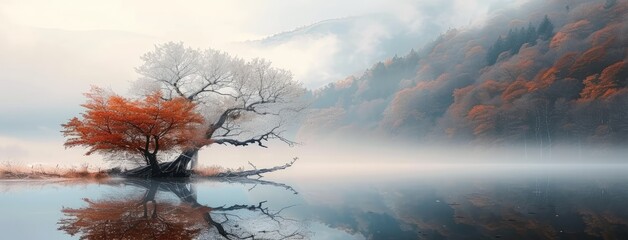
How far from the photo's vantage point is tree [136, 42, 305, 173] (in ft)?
117

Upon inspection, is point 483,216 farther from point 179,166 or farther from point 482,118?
point 482,118

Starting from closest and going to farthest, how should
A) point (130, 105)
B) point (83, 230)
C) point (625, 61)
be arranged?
1. point (83, 230)
2. point (130, 105)
3. point (625, 61)

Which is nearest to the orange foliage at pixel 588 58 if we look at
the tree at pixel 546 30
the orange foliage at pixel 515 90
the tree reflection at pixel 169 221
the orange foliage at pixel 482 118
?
the orange foliage at pixel 515 90

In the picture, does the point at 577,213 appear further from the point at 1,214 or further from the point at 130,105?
the point at 130,105

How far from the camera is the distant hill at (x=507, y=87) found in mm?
75812

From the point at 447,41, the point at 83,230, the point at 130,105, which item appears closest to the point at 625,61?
the point at 447,41

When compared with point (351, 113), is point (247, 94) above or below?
below

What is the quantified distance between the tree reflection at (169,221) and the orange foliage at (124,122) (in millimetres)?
12435

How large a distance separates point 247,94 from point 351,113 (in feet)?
304

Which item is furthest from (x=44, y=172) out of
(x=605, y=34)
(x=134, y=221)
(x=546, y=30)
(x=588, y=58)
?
(x=546, y=30)

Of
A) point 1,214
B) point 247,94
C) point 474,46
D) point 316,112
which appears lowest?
point 1,214

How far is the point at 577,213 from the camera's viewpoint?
563 inches

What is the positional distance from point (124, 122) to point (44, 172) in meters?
6.96

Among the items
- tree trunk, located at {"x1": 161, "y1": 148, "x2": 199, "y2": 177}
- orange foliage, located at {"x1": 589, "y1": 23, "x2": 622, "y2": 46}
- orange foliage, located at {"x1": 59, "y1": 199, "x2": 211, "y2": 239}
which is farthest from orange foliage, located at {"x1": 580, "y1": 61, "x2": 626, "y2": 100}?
orange foliage, located at {"x1": 59, "y1": 199, "x2": 211, "y2": 239}
